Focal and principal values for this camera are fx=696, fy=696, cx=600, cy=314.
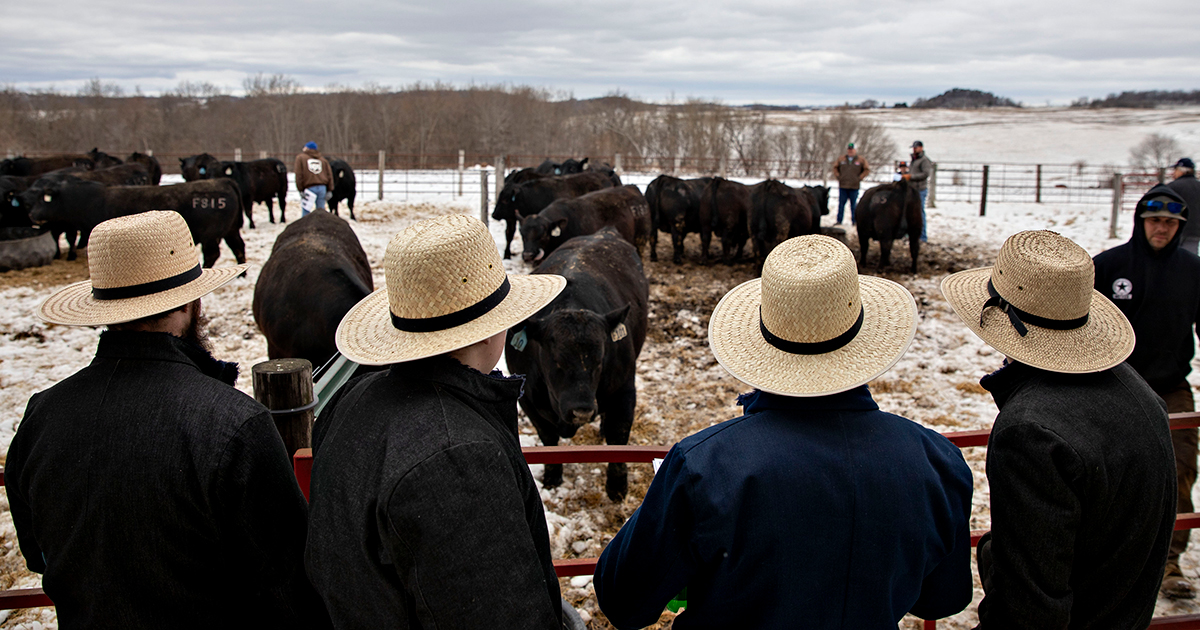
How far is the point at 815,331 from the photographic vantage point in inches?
60.9

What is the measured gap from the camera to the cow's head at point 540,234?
11.5m

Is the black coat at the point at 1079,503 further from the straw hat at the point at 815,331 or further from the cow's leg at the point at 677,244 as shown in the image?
the cow's leg at the point at 677,244

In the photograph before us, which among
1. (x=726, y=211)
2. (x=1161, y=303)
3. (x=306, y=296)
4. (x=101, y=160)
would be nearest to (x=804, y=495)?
(x=1161, y=303)

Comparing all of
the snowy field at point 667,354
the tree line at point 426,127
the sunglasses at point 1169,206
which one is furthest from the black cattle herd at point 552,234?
the tree line at point 426,127

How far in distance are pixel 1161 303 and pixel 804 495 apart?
3.66 meters

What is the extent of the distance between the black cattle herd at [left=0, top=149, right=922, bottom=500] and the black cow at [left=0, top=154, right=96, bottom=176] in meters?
0.04

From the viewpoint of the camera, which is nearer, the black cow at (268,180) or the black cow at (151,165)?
the black cow at (268,180)

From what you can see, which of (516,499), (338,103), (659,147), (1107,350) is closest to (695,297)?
(1107,350)

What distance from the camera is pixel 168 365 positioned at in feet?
5.94

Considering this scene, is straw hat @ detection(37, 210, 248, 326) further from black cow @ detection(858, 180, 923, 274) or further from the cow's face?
black cow @ detection(858, 180, 923, 274)

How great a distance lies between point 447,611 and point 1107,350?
5.90ft

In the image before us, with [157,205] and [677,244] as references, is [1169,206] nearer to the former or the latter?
[677,244]

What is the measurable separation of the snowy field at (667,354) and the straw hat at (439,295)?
2.57 meters

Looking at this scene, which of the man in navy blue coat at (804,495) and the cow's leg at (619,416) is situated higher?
the man in navy blue coat at (804,495)
